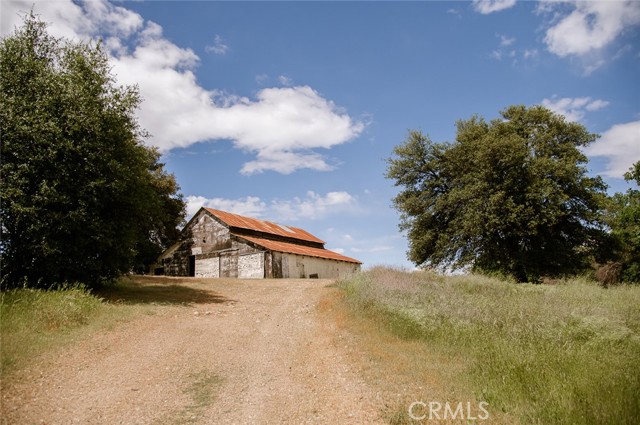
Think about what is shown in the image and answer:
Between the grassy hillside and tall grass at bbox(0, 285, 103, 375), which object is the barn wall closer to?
the grassy hillside

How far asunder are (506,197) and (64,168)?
86.0 feet

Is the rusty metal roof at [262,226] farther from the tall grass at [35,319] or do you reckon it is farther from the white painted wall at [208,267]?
→ the tall grass at [35,319]

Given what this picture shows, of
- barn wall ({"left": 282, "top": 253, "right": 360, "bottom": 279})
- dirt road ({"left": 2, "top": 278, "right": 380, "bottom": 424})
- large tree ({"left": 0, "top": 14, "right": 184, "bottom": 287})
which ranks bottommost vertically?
dirt road ({"left": 2, "top": 278, "right": 380, "bottom": 424})

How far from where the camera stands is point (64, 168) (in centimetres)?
1487

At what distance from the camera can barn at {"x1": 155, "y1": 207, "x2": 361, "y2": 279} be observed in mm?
33656

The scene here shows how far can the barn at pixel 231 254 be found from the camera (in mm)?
33656

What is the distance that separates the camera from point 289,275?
34.4m

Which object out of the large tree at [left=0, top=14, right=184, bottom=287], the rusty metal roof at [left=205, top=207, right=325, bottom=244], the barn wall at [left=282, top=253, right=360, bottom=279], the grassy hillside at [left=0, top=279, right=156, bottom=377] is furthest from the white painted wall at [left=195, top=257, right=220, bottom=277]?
the grassy hillside at [left=0, top=279, right=156, bottom=377]

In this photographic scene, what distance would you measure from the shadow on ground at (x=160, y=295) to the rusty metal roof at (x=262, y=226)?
1482cm

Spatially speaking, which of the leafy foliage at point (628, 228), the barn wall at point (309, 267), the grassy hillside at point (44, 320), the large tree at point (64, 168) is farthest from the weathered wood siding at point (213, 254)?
the leafy foliage at point (628, 228)

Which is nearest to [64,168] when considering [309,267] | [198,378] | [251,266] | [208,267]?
[198,378]

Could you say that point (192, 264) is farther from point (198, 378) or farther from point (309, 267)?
point (198, 378)

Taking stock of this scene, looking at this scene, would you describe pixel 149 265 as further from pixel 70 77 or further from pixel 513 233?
pixel 513 233

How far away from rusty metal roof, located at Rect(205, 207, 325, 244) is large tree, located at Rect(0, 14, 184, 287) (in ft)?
60.8
